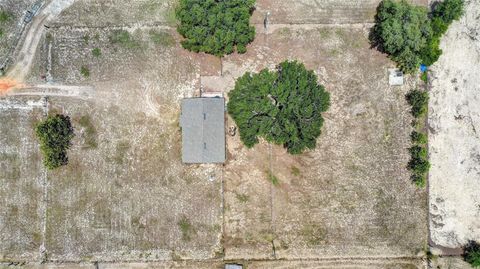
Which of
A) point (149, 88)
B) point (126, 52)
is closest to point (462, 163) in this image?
point (149, 88)

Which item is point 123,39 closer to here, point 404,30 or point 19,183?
point 19,183

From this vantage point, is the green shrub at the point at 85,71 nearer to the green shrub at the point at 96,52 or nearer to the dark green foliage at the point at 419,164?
the green shrub at the point at 96,52

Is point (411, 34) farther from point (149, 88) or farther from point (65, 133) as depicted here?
point (65, 133)

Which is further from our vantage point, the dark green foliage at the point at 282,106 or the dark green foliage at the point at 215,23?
the dark green foliage at the point at 215,23

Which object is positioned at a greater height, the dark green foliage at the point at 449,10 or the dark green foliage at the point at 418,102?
the dark green foliage at the point at 449,10

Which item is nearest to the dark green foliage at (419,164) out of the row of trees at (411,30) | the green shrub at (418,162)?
the green shrub at (418,162)

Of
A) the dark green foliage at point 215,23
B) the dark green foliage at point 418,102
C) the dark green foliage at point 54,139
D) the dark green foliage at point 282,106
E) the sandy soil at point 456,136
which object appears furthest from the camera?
the sandy soil at point 456,136

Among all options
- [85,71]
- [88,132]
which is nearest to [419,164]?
[88,132]
